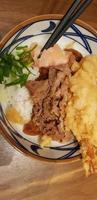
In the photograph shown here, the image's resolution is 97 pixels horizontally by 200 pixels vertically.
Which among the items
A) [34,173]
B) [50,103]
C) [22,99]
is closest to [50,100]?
[50,103]

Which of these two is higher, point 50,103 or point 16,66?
point 16,66

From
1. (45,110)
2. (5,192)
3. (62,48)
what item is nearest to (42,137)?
(45,110)

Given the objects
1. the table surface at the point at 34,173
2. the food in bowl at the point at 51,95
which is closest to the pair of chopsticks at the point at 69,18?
the food in bowl at the point at 51,95

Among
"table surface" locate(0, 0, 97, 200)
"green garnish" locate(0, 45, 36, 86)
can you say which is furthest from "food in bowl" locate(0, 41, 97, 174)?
"table surface" locate(0, 0, 97, 200)

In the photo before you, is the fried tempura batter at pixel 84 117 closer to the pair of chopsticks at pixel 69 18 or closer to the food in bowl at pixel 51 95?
the food in bowl at pixel 51 95

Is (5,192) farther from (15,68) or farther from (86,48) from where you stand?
(86,48)

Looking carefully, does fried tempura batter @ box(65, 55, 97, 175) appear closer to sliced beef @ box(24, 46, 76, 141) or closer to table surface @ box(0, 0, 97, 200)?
sliced beef @ box(24, 46, 76, 141)

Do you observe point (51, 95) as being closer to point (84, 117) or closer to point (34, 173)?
point (84, 117)
